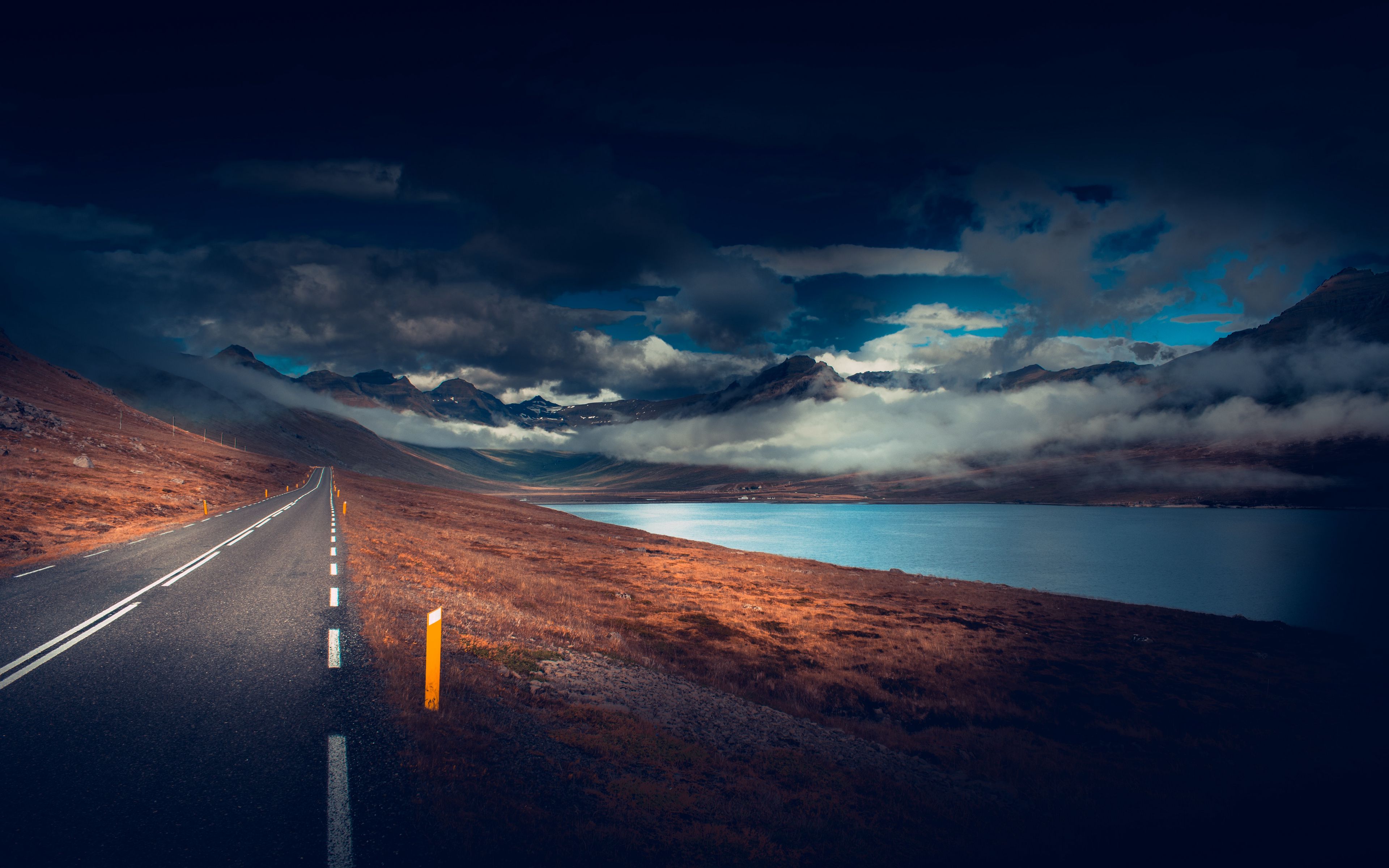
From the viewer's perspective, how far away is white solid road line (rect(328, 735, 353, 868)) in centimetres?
545

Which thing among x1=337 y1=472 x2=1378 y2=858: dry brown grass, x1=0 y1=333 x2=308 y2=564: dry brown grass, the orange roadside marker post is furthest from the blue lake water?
x1=0 y1=333 x2=308 y2=564: dry brown grass

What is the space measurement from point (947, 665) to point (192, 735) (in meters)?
22.7

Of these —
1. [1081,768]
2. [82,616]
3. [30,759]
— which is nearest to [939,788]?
[1081,768]

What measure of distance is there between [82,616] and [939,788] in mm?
20142

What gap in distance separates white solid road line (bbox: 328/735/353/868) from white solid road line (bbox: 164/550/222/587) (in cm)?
1533

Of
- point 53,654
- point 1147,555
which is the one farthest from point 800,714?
point 1147,555

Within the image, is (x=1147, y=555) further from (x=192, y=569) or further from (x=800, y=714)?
(x=192, y=569)

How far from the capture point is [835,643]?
24.4 meters

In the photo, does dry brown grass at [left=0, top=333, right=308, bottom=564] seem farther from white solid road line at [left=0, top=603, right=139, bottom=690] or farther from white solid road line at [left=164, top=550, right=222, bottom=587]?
white solid road line at [left=0, top=603, right=139, bottom=690]

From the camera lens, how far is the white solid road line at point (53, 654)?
378 inches

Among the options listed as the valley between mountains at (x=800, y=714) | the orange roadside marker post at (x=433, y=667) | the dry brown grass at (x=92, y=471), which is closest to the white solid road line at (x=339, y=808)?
the valley between mountains at (x=800, y=714)

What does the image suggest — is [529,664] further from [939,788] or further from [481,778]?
[939,788]

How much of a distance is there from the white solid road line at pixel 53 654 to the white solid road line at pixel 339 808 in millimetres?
6553

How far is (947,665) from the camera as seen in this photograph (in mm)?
22500
